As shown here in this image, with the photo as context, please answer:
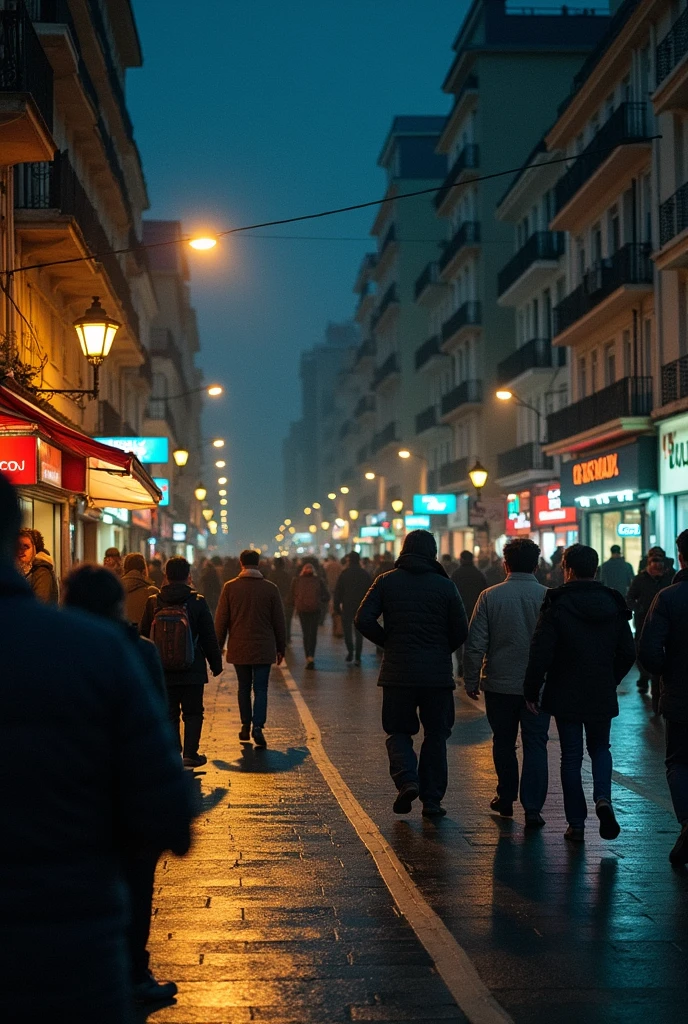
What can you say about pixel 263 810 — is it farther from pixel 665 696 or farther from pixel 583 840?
pixel 665 696

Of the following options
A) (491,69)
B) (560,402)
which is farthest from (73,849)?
(491,69)

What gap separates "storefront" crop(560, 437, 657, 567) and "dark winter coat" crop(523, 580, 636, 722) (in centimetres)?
2177

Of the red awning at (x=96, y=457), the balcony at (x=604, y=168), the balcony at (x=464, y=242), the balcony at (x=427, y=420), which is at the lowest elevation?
the red awning at (x=96, y=457)

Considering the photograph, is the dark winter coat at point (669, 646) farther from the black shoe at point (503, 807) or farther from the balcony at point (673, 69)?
the balcony at point (673, 69)

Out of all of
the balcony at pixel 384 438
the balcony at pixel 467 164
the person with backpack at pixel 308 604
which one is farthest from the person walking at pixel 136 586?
the balcony at pixel 384 438

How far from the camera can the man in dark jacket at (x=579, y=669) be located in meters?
9.04

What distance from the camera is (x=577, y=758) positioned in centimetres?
917

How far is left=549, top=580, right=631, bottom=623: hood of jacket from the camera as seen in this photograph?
909cm

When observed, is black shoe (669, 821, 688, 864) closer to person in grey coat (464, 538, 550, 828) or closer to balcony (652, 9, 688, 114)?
person in grey coat (464, 538, 550, 828)

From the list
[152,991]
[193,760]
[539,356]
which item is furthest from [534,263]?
[152,991]

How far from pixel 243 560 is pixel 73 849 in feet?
39.1

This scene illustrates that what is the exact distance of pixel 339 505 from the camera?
132 meters

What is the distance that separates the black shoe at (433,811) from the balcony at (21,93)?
324 inches

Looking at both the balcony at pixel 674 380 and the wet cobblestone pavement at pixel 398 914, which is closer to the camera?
the wet cobblestone pavement at pixel 398 914
